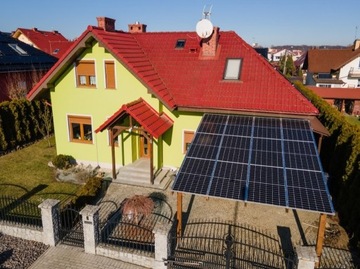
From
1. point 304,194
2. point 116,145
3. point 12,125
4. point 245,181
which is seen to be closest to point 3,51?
point 12,125

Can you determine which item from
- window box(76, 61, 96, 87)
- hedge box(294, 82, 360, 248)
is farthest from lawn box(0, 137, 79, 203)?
hedge box(294, 82, 360, 248)

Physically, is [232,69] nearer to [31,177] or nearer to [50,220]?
[50,220]

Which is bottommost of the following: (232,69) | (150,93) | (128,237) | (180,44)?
(128,237)

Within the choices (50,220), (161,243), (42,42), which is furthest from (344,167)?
(42,42)

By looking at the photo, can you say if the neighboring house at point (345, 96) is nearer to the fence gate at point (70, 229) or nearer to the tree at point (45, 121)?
the tree at point (45, 121)

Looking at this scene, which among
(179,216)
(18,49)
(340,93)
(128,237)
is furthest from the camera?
(340,93)

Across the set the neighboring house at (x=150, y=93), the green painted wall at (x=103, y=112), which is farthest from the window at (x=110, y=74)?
the green painted wall at (x=103, y=112)

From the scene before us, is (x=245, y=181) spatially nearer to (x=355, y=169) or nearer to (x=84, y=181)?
(x=355, y=169)
